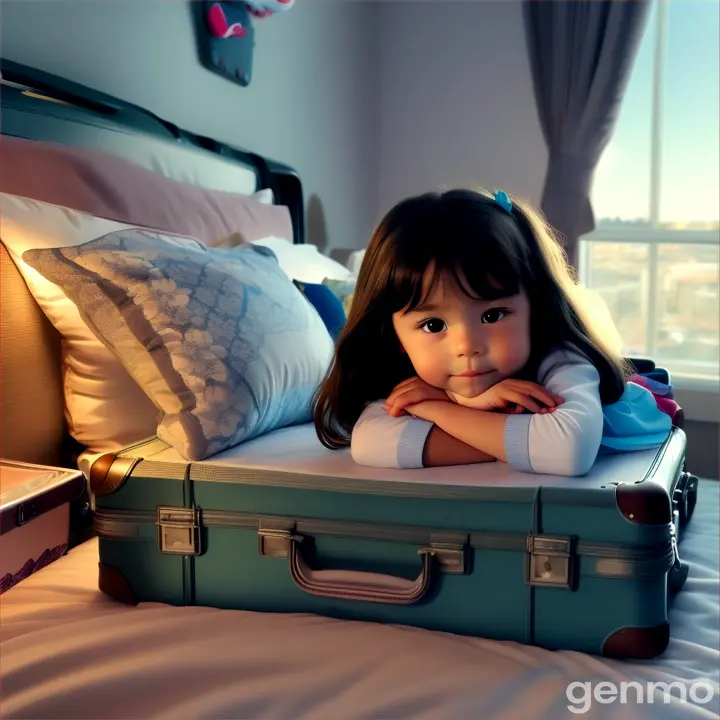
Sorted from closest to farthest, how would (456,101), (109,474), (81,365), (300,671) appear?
(300,671), (109,474), (81,365), (456,101)

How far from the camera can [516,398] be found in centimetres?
102

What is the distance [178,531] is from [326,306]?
0.66 meters

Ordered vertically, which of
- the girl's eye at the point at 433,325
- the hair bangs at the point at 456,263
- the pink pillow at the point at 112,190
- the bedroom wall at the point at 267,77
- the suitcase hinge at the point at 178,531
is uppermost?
the bedroom wall at the point at 267,77

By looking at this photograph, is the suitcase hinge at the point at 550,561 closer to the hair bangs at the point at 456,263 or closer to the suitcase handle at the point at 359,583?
the suitcase handle at the point at 359,583

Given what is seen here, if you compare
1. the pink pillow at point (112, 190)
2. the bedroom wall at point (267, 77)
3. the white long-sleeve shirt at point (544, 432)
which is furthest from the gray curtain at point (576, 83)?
the white long-sleeve shirt at point (544, 432)

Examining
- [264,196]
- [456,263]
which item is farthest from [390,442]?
[264,196]

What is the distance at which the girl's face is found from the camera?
3.34 feet

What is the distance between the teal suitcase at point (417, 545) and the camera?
879 millimetres

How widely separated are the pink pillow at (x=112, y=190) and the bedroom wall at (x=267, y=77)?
290mm

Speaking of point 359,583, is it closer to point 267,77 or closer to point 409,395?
point 409,395

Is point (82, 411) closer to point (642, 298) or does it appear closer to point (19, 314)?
point (19, 314)

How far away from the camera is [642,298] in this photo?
3189 mm

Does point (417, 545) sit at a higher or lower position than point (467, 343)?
lower

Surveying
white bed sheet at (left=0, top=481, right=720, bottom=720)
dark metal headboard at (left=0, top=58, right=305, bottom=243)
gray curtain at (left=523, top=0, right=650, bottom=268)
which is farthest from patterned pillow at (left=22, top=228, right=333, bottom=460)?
gray curtain at (left=523, top=0, right=650, bottom=268)
